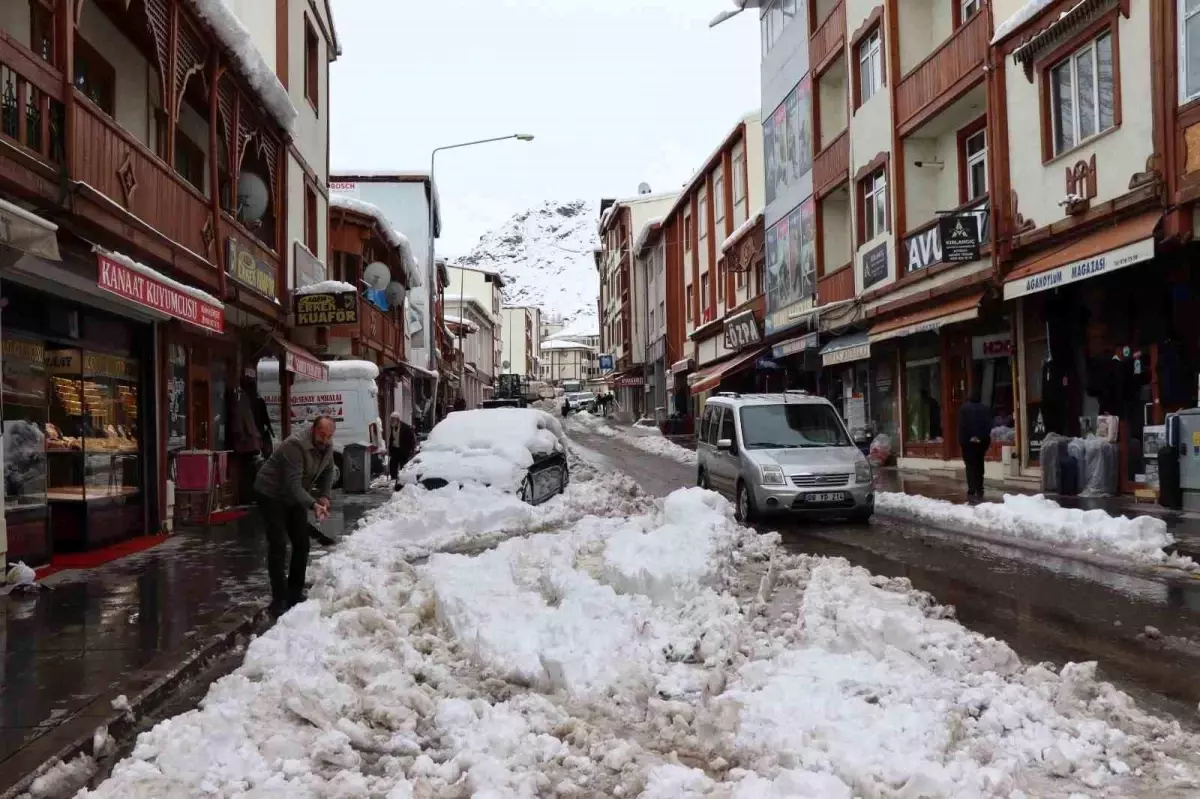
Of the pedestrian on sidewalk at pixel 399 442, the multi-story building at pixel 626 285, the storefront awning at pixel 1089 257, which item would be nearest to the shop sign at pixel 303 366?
the pedestrian on sidewalk at pixel 399 442

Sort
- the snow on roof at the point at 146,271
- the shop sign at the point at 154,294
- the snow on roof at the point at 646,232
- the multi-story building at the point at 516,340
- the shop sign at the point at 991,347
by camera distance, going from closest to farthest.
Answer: the shop sign at the point at 154,294 → the snow on roof at the point at 146,271 → the shop sign at the point at 991,347 → the snow on roof at the point at 646,232 → the multi-story building at the point at 516,340

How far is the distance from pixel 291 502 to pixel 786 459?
734 cm

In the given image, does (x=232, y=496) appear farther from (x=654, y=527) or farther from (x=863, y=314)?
(x=863, y=314)

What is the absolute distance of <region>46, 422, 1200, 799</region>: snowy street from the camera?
411 centimetres

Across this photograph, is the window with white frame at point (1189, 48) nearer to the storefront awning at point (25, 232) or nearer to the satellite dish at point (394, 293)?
the storefront awning at point (25, 232)

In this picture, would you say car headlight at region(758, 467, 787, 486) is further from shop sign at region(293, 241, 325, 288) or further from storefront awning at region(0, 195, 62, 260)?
shop sign at region(293, 241, 325, 288)

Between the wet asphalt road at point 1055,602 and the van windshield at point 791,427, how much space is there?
1.46 meters

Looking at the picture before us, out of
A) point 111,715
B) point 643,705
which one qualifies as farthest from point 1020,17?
point 111,715

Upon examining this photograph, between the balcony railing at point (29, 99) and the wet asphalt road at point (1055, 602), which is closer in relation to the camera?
the wet asphalt road at point (1055, 602)

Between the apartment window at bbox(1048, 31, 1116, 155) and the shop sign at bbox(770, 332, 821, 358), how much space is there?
1131cm

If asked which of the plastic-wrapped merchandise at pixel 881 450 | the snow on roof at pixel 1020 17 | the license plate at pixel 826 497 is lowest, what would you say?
the license plate at pixel 826 497

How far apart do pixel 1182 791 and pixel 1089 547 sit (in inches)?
284

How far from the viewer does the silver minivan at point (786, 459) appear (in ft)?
43.5

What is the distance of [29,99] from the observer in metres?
9.38
